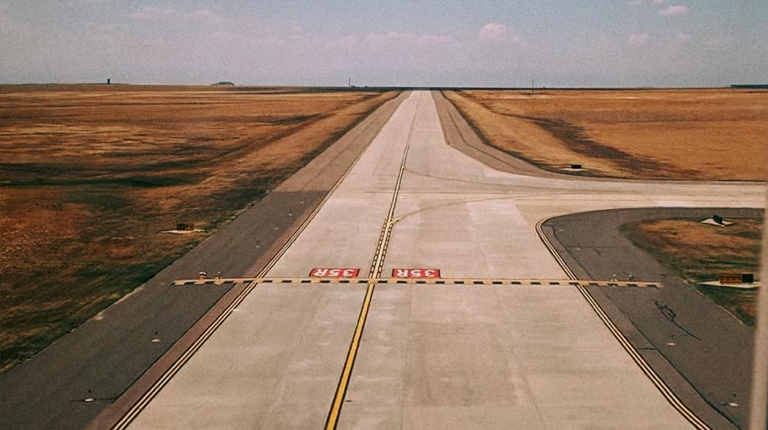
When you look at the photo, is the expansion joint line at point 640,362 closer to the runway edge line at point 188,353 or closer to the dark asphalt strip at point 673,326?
the dark asphalt strip at point 673,326

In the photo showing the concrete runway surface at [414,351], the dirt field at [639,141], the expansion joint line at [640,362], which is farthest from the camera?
the dirt field at [639,141]

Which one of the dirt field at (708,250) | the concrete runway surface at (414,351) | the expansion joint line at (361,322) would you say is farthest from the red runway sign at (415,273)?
the dirt field at (708,250)

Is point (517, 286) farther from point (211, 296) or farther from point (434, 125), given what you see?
point (434, 125)

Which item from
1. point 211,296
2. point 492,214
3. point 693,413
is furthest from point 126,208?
point 693,413

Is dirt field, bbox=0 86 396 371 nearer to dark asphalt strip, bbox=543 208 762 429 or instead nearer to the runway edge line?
the runway edge line

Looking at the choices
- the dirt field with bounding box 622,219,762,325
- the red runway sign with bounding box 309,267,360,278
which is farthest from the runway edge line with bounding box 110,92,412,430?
the dirt field with bounding box 622,219,762,325

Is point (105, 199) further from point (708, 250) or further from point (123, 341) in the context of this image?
point (708, 250)
